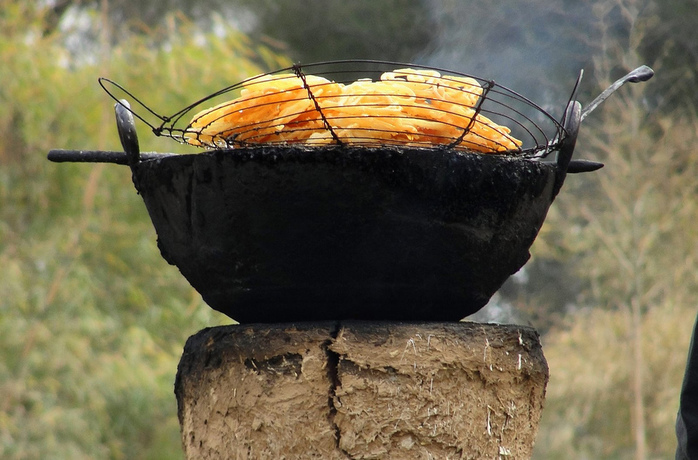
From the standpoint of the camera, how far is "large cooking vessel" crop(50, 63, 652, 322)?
1.29 meters

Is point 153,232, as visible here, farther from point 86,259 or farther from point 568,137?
point 568,137

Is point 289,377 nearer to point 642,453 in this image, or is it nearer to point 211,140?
point 211,140

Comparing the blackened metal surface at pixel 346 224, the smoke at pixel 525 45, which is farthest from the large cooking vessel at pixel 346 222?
the smoke at pixel 525 45

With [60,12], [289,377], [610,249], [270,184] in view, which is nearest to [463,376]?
[289,377]

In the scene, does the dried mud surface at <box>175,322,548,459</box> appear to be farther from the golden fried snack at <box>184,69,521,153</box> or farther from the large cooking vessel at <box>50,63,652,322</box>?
the golden fried snack at <box>184,69,521,153</box>

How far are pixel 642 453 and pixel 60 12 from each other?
593 cm

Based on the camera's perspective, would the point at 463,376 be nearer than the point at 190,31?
Yes

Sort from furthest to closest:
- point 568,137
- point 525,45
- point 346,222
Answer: point 525,45, point 568,137, point 346,222

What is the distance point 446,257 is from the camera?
53.4 inches

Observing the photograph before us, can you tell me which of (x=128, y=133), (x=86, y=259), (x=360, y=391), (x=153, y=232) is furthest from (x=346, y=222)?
(x=86, y=259)

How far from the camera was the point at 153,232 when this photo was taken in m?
4.75

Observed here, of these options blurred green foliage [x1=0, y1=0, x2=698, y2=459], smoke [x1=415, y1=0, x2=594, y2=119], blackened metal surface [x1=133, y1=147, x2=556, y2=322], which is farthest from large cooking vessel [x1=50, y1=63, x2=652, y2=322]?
smoke [x1=415, y1=0, x2=594, y2=119]

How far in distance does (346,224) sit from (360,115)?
7.3 inches

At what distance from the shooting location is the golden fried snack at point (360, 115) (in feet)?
4.37
